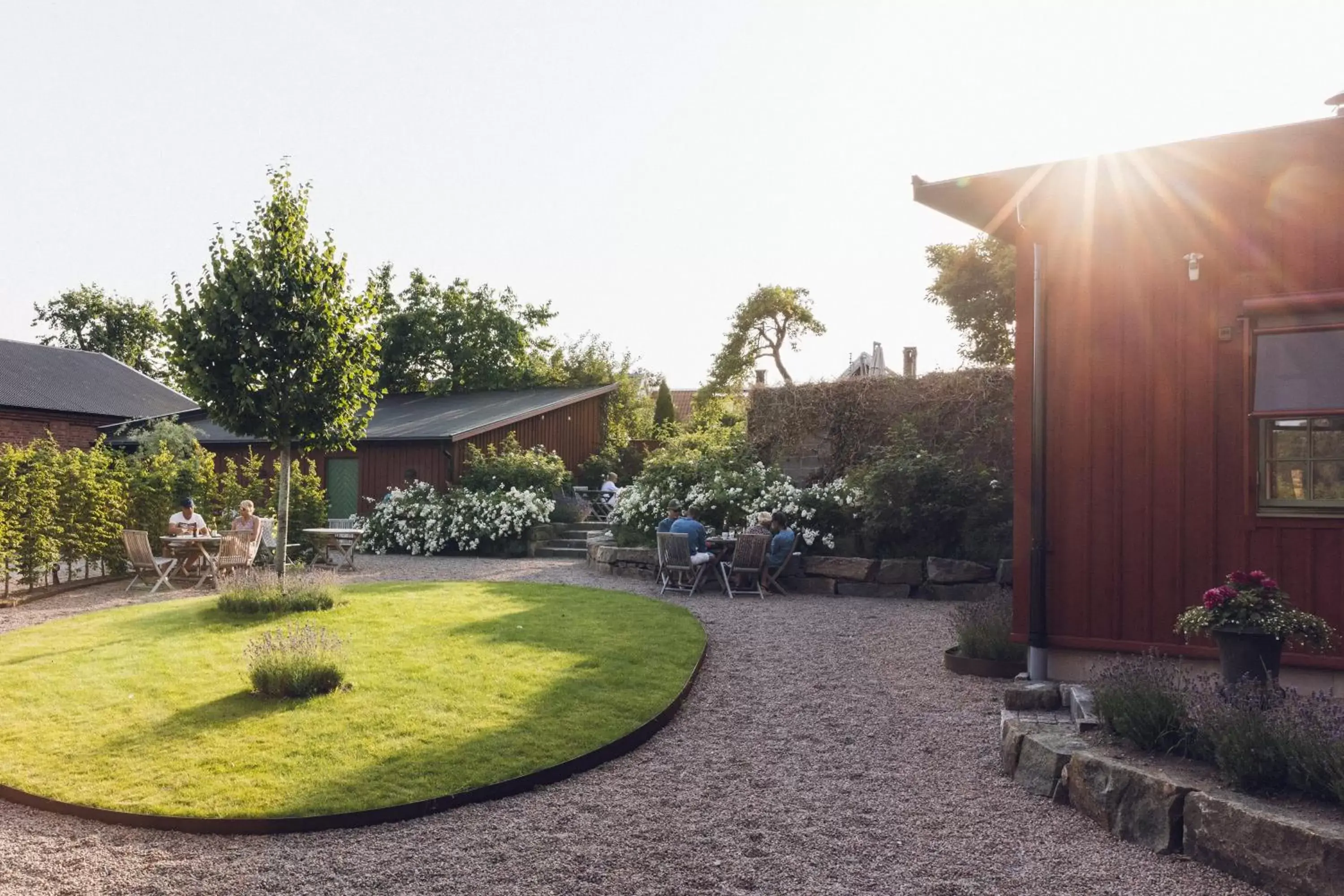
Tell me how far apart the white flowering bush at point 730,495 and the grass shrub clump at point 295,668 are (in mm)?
7421

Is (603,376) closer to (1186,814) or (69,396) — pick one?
(69,396)

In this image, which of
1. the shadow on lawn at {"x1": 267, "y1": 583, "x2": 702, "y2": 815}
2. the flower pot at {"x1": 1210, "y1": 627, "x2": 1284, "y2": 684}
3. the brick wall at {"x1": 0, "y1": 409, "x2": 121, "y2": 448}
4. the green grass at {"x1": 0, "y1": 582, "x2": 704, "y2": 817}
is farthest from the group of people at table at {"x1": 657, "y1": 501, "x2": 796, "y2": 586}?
the brick wall at {"x1": 0, "y1": 409, "x2": 121, "y2": 448}

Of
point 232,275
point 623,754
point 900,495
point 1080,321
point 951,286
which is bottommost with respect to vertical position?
point 623,754

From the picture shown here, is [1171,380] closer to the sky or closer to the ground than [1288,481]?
closer to the sky

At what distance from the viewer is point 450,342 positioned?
35406 mm

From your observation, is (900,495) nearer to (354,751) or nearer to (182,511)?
(354,751)

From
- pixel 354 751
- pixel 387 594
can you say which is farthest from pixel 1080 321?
pixel 387 594

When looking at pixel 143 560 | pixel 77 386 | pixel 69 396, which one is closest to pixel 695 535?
pixel 143 560

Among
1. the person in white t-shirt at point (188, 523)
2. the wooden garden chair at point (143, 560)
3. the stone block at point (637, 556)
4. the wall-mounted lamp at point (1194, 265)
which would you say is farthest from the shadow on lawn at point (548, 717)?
the person in white t-shirt at point (188, 523)

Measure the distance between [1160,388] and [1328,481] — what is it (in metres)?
1.11

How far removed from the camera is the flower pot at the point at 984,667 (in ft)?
24.2

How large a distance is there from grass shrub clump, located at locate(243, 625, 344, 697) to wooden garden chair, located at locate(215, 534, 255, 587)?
650cm

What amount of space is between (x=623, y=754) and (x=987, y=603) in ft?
13.1

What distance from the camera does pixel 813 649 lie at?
871cm
